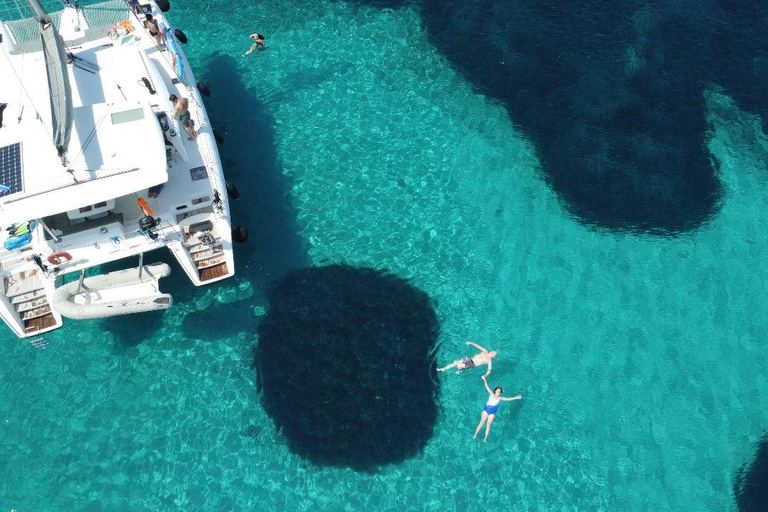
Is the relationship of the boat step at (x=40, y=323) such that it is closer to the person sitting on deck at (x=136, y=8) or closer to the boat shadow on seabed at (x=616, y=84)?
the person sitting on deck at (x=136, y=8)

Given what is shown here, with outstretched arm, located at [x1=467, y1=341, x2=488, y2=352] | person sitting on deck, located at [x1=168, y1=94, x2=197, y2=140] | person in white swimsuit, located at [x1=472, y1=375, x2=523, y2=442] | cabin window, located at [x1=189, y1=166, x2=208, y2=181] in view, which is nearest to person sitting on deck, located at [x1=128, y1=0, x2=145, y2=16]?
person sitting on deck, located at [x1=168, y1=94, x2=197, y2=140]

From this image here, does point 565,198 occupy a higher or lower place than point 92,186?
lower

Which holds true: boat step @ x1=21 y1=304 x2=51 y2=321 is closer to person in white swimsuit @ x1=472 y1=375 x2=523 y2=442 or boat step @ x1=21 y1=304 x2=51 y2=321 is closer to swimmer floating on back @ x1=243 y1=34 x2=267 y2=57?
person in white swimsuit @ x1=472 y1=375 x2=523 y2=442

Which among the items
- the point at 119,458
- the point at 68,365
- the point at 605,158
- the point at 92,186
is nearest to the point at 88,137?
the point at 92,186

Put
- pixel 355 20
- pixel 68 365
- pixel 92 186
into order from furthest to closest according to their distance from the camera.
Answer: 1. pixel 355 20
2. pixel 68 365
3. pixel 92 186

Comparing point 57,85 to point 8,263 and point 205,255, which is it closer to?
point 8,263

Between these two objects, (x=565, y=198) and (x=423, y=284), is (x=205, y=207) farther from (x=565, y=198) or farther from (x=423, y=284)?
(x=565, y=198)
